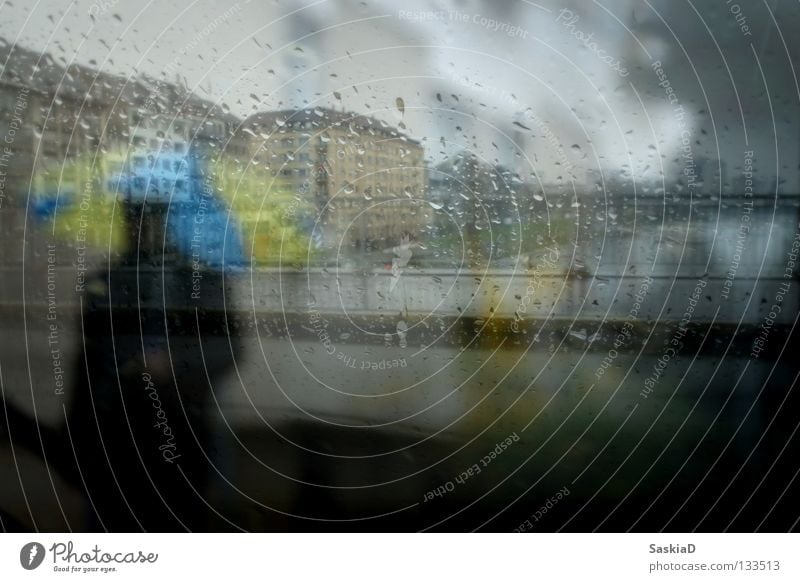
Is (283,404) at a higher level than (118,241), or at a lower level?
lower

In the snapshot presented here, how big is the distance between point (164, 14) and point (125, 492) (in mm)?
894

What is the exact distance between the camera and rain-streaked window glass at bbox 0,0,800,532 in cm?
102

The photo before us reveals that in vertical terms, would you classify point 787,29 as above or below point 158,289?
above

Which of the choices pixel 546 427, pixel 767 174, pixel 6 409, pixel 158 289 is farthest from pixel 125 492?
pixel 767 174

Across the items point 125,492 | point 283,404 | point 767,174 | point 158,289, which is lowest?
point 125,492

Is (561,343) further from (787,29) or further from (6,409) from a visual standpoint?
(6,409)

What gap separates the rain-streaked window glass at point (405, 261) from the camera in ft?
3.36

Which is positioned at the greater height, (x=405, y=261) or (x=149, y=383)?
(x=405, y=261)

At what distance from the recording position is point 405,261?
1046mm
